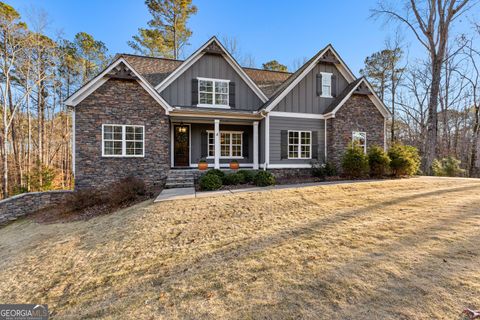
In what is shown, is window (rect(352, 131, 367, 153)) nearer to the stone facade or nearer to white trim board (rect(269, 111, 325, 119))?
the stone facade

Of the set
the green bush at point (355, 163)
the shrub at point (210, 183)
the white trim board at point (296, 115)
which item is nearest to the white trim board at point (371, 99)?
the white trim board at point (296, 115)

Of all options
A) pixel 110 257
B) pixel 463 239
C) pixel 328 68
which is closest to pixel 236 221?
pixel 110 257

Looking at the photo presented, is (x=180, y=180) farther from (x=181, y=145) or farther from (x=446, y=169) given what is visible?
(x=446, y=169)

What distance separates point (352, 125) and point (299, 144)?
301 centimetres

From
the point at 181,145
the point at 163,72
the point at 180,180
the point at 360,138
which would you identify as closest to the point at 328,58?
the point at 360,138

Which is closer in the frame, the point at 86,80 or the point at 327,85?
the point at 327,85

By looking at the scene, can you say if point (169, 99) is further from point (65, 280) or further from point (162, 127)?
point (65, 280)

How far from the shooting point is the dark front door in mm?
11781

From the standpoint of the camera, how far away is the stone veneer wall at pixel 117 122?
884cm

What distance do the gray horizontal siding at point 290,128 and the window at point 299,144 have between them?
Result: 0.22 m

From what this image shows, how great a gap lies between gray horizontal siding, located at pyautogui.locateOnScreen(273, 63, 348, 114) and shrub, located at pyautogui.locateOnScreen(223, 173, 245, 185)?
4.02 metres

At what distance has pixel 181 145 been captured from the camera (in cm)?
1184

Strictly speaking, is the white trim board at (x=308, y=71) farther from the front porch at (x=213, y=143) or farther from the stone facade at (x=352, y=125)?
the stone facade at (x=352, y=125)

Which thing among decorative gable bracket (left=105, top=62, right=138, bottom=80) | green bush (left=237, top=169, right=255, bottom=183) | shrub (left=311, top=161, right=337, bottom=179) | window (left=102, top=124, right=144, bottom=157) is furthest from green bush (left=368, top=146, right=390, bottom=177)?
decorative gable bracket (left=105, top=62, right=138, bottom=80)
